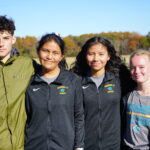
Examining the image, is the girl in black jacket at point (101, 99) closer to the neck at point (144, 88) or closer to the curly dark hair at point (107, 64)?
the curly dark hair at point (107, 64)

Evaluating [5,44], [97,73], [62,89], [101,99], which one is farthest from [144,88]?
[5,44]

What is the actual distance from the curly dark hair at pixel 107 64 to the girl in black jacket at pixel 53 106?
0.60m

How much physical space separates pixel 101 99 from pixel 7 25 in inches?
70.4

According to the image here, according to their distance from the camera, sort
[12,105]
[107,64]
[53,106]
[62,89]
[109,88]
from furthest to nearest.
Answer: [107,64]
[109,88]
[62,89]
[53,106]
[12,105]

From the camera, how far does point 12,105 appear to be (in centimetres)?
335

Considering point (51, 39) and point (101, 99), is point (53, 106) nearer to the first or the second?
point (101, 99)

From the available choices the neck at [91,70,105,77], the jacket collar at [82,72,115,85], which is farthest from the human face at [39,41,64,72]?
the neck at [91,70,105,77]

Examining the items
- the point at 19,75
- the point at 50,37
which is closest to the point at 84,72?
the point at 50,37

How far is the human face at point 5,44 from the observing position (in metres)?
3.53

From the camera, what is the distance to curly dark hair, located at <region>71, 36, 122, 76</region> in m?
4.20

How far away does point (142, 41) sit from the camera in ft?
228

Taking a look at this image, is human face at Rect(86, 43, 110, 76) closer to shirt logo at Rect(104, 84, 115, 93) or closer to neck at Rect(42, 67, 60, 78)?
shirt logo at Rect(104, 84, 115, 93)

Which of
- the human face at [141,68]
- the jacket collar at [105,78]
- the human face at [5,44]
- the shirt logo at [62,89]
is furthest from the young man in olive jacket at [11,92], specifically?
the human face at [141,68]

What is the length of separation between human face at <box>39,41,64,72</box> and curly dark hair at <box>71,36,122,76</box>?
680mm
